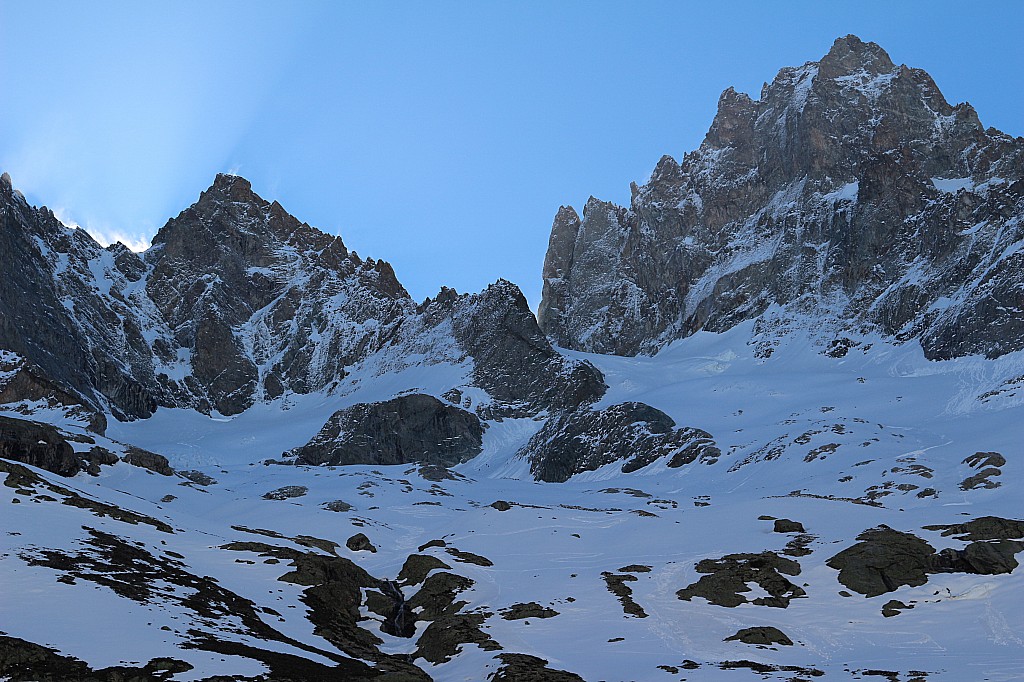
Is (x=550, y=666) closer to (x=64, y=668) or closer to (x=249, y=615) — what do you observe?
(x=249, y=615)

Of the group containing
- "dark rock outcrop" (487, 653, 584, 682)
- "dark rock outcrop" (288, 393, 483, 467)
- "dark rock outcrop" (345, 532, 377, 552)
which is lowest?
"dark rock outcrop" (487, 653, 584, 682)

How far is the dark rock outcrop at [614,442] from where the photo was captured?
129000mm

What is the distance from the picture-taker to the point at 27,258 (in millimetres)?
199750

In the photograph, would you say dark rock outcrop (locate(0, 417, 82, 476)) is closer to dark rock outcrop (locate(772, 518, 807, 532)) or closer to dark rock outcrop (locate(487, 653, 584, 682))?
dark rock outcrop (locate(487, 653, 584, 682))

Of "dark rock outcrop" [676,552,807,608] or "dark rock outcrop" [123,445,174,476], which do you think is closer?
"dark rock outcrop" [676,552,807,608]

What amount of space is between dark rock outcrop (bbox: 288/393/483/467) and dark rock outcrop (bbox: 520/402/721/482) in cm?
1838

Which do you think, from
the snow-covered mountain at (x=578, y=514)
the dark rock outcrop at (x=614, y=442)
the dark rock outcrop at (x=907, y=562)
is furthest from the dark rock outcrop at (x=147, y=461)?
the dark rock outcrop at (x=907, y=562)

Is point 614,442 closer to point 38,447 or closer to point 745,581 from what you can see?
point 38,447

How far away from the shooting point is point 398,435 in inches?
6629

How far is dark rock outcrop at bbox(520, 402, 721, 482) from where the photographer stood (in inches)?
5079

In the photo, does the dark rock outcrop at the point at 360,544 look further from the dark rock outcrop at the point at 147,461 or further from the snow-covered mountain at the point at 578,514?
the dark rock outcrop at the point at 147,461

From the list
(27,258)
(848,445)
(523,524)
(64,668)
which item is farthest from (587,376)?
(64,668)

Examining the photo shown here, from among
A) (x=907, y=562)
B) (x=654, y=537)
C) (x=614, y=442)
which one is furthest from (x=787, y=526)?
(x=614, y=442)

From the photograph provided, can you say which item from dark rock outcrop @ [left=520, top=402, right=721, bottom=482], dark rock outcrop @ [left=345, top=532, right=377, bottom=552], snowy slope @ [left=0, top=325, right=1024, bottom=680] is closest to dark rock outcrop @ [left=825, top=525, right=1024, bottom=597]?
snowy slope @ [left=0, top=325, right=1024, bottom=680]
